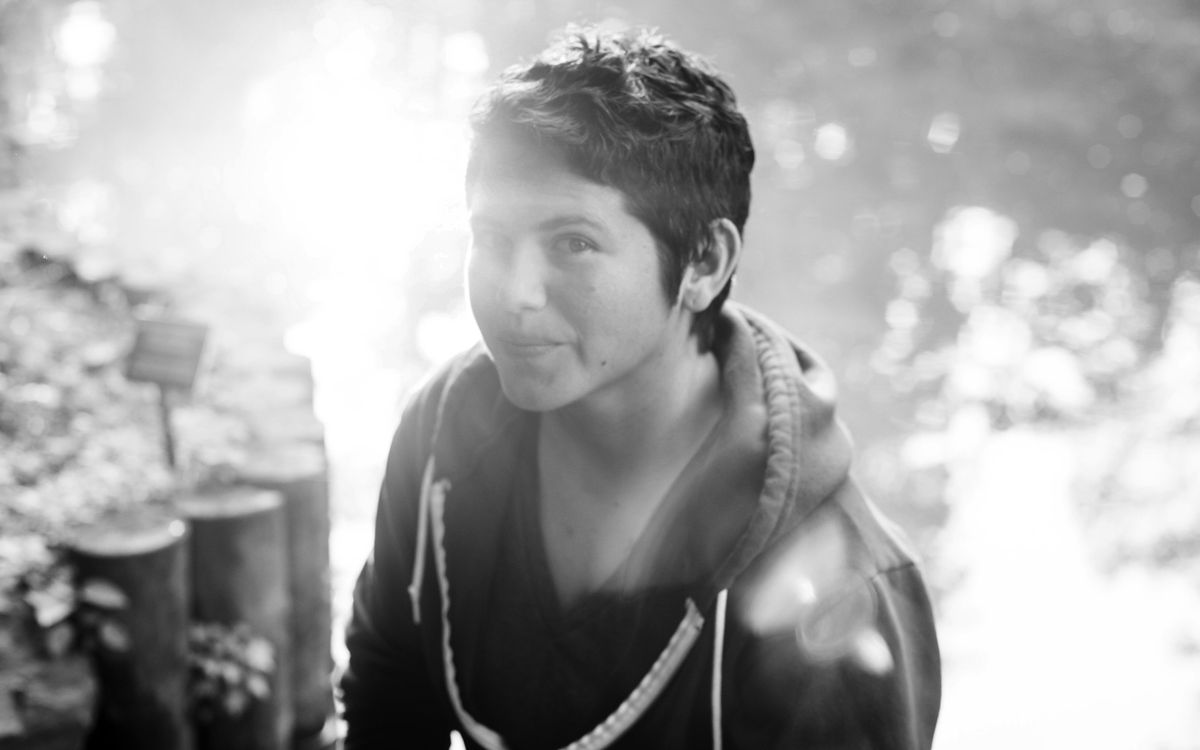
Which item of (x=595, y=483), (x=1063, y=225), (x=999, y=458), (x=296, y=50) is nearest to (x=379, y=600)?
(x=595, y=483)

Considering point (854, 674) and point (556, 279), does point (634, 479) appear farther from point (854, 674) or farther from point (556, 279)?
point (854, 674)

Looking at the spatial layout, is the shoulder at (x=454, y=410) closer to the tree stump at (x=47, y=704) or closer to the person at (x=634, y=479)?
the person at (x=634, y=479)

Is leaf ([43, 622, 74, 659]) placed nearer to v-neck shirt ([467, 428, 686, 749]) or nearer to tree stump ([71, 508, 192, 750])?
tree stump ([71, 508, 192, 750])

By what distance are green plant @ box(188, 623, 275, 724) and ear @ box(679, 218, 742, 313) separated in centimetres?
146

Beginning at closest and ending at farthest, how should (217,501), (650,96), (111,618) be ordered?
1. (650,96)
2. (111,618)
3. (217,501)

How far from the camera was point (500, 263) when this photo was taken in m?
1.38

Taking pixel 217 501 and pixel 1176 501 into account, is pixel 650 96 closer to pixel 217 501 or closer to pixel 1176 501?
pixel 217 501

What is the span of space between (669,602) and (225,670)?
1345mm

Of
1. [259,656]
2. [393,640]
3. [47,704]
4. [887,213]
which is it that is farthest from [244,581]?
[887,213]

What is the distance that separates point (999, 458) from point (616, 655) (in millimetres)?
8618

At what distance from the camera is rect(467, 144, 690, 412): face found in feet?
4.39

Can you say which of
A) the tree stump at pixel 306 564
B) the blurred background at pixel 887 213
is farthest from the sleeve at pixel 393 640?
the blurred background at pixel 887 213

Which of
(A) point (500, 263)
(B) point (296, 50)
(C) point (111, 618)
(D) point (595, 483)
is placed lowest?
(C) point (111, 618)

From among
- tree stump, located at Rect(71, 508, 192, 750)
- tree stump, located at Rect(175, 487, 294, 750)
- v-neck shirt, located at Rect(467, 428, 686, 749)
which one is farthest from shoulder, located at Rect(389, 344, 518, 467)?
tree stump, located at Rect(175, 487, 294, 750)
